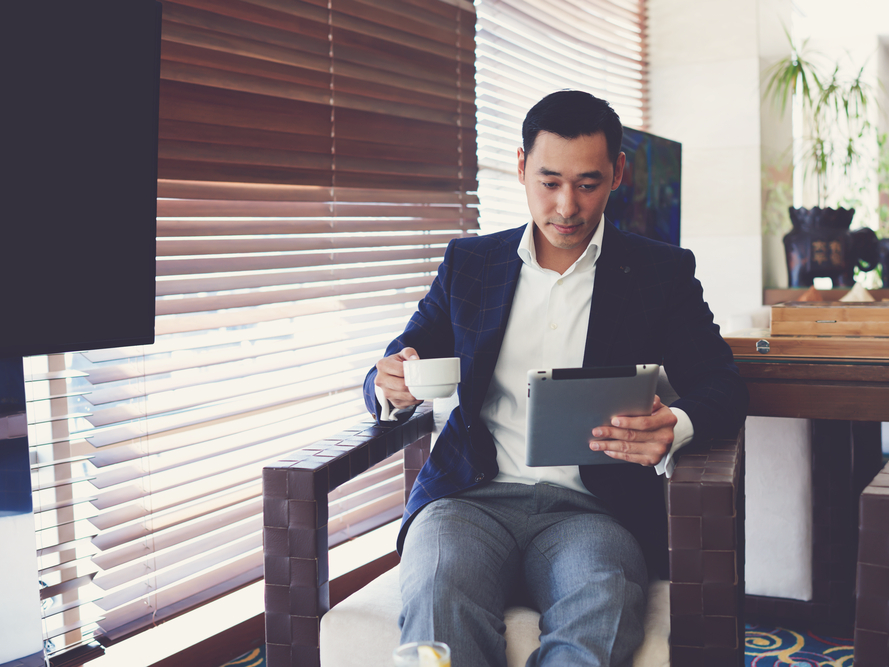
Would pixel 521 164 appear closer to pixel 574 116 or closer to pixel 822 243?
pixel 574 116

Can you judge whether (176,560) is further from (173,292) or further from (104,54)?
(104,54)

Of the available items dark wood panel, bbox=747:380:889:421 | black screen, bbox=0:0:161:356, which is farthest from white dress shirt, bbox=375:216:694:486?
black screen, bbox=0:0:161:356

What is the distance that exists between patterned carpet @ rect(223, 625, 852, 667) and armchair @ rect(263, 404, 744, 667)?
0.67 meters

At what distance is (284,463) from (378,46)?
1.48m

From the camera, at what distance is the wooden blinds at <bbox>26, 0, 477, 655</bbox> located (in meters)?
1.69

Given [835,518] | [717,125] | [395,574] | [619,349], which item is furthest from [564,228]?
[717,125]

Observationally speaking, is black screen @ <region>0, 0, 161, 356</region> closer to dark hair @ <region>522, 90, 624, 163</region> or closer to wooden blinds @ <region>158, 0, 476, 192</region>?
wooden blinds @ <region>158, 0, 476, 192</region>

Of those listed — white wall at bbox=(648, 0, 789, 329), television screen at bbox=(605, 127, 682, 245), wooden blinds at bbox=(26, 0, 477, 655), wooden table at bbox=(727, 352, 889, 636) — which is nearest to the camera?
wooden blinds at bbox=(26, 0, 477, 655)

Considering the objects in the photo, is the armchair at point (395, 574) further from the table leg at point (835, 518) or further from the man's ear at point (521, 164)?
the table leg at point (835, 518)

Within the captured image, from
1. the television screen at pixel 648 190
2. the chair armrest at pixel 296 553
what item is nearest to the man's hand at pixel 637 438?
the chair armrest at pixel 296 553

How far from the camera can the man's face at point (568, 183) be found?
1.50 metres

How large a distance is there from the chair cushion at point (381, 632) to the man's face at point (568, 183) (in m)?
0.73

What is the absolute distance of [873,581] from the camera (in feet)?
3.60

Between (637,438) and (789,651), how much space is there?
113 cm
